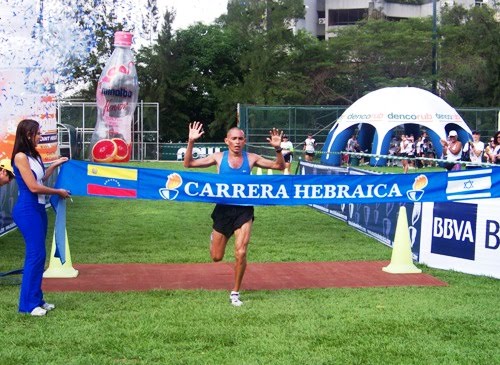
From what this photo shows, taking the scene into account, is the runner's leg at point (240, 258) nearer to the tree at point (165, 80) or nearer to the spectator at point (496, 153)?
the spectator at point (496, 153)

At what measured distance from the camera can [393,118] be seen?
116ft

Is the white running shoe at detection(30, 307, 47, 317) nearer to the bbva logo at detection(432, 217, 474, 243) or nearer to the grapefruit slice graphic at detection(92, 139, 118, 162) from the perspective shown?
the bbva logo at detection(432, 217, 474, 243)

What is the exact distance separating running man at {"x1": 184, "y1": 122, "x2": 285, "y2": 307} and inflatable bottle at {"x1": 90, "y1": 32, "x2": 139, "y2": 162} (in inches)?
1039

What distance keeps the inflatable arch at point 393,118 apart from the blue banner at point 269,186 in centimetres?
2490

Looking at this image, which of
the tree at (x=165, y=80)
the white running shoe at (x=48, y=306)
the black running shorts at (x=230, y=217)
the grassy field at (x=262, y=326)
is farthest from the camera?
the tree at (x=165, y=80)

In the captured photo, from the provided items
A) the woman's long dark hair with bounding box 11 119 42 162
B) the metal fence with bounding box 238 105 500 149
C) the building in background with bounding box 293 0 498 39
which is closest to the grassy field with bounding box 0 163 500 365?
the woman's long dark hair with bounding box 11 119 42 162

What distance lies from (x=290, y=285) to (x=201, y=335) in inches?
111

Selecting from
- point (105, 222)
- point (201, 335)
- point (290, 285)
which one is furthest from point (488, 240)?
point (105, 222)

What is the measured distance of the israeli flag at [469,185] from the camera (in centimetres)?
955

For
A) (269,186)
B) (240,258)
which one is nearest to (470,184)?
(269,186)

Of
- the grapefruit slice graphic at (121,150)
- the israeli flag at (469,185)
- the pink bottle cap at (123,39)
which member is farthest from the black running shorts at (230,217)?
the grapefruit slice graphic at (121,150)

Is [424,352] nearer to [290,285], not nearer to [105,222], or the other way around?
[290,285]

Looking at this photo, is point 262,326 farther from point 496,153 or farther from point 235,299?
point 496,153

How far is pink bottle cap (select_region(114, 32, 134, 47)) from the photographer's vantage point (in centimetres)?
3408
